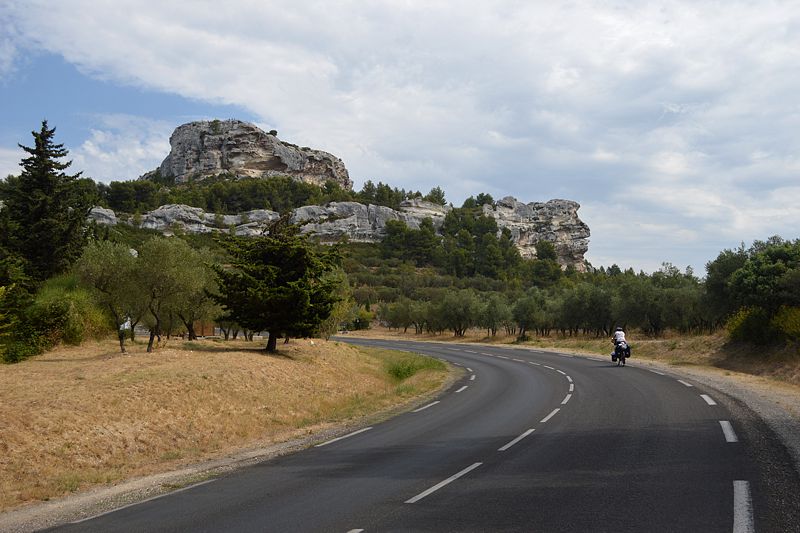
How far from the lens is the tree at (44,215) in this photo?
1339 inches

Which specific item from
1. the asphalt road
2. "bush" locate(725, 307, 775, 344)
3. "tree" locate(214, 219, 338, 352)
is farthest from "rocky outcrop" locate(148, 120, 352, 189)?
the asphalt road

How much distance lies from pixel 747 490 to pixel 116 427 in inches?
570

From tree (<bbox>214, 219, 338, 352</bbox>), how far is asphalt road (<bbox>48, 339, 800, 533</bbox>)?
14087mm

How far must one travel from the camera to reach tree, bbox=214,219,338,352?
2847cm

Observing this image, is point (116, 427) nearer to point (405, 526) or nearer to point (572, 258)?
→ point (405, 526)

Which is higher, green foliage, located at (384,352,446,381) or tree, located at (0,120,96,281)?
tree, located at (0,120,96,281)

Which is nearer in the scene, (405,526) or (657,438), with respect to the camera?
(405,526)

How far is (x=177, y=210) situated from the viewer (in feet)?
402

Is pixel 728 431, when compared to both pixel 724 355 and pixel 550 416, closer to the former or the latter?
pixel 550 416

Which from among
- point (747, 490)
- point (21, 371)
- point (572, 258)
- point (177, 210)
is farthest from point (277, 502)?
point (572, 258)

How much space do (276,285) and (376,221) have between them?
4966 inches

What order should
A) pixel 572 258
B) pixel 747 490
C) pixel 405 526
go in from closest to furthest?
pixel 405 526, pixel 747 490, pixel 572 258

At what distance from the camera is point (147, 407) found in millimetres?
17172

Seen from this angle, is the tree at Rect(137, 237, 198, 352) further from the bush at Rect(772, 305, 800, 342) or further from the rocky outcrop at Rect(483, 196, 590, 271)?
the rocky outcrop at Rect(483, 196, 590, 271)
